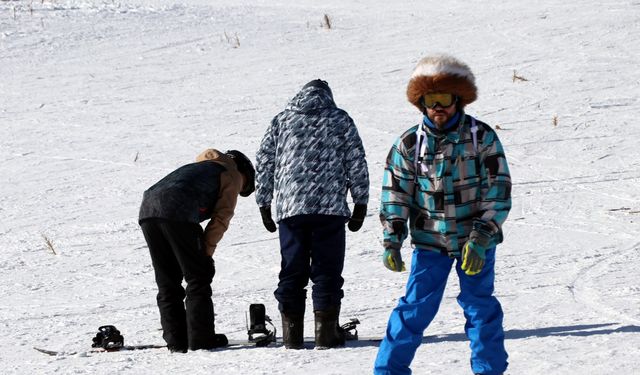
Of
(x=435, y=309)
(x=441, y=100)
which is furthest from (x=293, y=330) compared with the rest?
(x=441, y=100)

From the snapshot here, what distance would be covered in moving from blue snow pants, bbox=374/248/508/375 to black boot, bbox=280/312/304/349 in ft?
4.37

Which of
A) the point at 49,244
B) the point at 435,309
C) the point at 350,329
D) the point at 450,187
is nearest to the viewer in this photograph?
the point at 450,187

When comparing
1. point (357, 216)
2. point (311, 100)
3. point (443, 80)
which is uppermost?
point (443, 80)

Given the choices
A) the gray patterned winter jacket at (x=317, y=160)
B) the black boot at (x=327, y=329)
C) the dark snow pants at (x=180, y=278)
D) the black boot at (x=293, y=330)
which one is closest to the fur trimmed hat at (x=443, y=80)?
the gray patterned winter jacket at (x=317, y=160)

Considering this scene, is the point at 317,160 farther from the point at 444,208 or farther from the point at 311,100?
the point at 444,208

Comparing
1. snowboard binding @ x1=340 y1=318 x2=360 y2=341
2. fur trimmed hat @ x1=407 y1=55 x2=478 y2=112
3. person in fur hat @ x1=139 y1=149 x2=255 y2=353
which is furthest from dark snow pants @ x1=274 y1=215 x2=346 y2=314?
fur trimmed hat @ x1=407 y1=55 x2=478 y2=112

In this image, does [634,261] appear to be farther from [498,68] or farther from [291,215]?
[498,68]

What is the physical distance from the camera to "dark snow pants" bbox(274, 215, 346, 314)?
6203 millimetres

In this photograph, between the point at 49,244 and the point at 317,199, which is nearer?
the point at 317,199

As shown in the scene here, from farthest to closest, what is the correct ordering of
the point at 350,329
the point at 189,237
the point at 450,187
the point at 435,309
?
the point at 350,329
the point at 189,237
the point at 435,309
the point at 450,187

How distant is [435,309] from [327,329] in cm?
132

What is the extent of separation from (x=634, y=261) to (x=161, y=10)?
1288cm

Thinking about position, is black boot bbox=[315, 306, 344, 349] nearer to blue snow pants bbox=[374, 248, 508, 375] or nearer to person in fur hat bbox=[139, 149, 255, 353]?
person in fur hat bbox=[139, 149, 255, 353]

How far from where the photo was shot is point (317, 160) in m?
6.21
